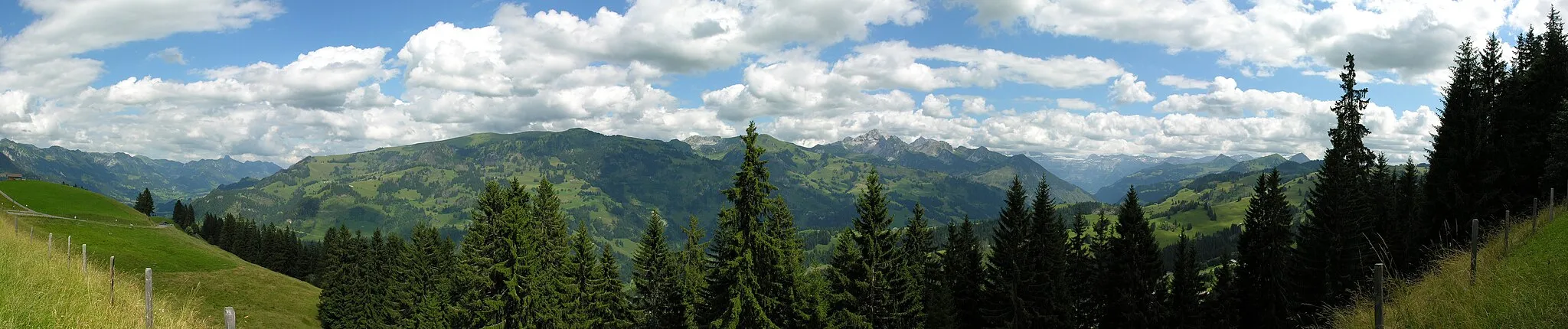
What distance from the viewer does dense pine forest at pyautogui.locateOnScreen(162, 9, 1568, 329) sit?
1336 inches

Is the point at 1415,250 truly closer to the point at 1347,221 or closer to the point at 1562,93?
the point at 1347,221

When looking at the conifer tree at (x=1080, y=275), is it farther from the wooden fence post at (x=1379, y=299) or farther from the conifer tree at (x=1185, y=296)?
the wooden fence post at (x=1379, y=299)

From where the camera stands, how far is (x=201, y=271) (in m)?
73.5

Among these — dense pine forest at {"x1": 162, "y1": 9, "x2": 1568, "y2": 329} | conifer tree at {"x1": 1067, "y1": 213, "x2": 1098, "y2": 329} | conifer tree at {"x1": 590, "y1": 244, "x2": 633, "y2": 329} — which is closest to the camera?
dense pine forest at {"x1": 162, "y1": 9, "x2": 1568, "y2": 329}

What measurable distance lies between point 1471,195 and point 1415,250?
5.15m

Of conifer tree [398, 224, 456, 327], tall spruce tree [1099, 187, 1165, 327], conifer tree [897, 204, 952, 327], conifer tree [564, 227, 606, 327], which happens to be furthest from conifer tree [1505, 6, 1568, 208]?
conifer tree [398, 224, 456, 327]

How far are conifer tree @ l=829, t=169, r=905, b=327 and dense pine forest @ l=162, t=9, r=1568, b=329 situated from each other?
11 cm

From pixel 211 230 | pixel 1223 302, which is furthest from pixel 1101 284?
pixel 211 230

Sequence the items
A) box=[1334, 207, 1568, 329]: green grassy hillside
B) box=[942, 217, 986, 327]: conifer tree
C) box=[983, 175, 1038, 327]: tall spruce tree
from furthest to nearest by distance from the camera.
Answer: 1. box=[942, 217, 986, 327]: conifer tree
2. box=[983, 175, 1038, 327]: tall spruce tree
3. box=[1334, 207, 1568, 329]: green grassy hillside

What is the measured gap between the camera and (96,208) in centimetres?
12431

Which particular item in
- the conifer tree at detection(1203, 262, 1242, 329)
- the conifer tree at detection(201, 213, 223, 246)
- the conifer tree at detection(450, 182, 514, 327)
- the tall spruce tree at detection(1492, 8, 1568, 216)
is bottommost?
the conifer tree at detection(201, 213, 223, 246)

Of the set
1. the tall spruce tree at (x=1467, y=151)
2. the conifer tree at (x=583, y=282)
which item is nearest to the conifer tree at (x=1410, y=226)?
the tall spruce tree at (x=1467, y=151)

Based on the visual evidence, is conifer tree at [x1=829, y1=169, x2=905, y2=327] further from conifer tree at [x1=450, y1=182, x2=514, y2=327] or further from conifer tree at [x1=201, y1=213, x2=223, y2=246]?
conifer tree at [x1=201, y1=213, x2=223, y2=246]

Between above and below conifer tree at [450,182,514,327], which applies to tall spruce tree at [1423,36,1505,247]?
above
